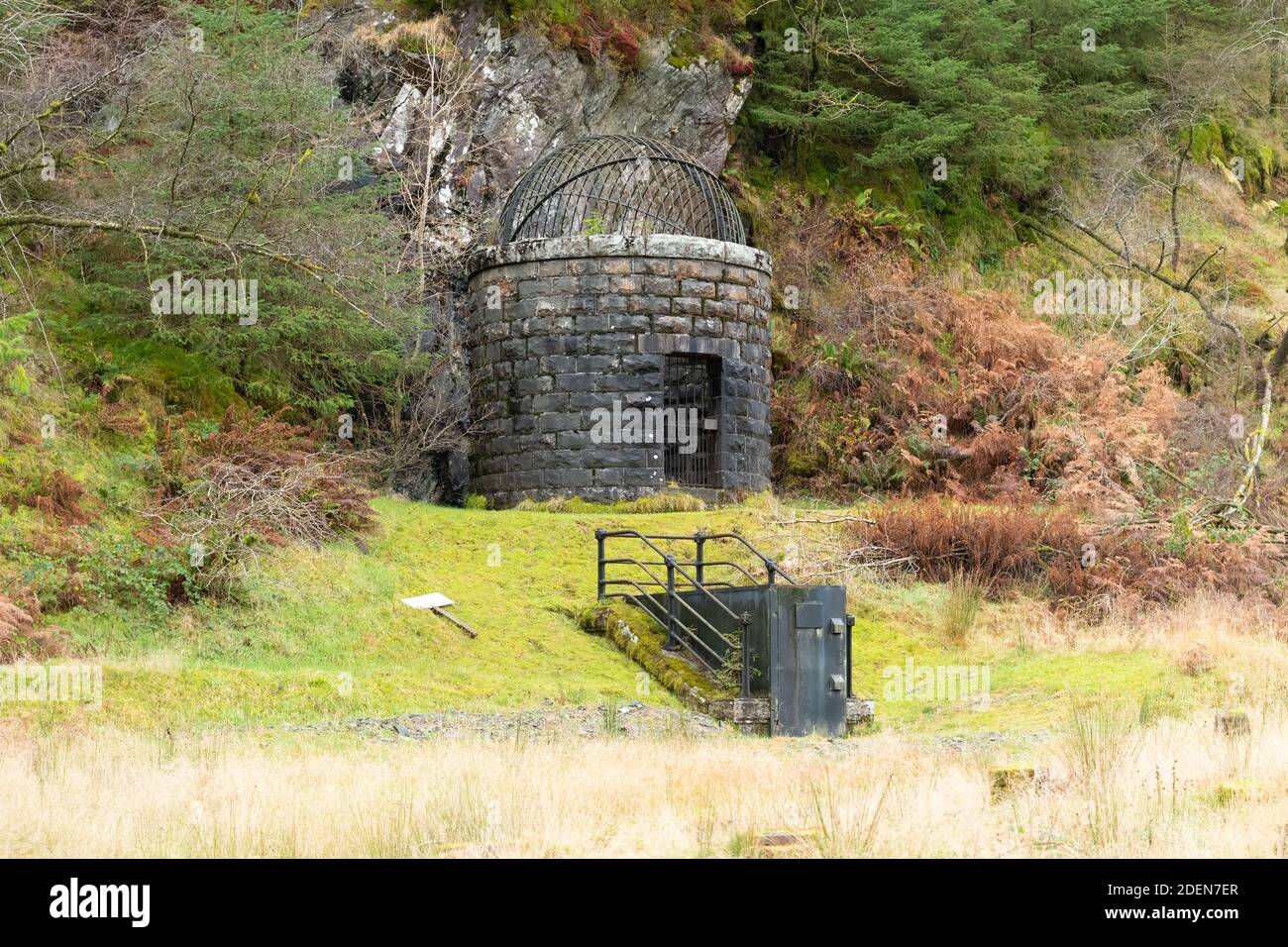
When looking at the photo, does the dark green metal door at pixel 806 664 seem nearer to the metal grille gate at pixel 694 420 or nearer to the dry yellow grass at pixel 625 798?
the dry yellow grass at pixel 625 798

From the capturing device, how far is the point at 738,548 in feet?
61.5

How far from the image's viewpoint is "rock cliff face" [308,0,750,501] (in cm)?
2359

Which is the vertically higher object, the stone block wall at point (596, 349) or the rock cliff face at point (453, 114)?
the rock cliff face at point (453, 114)

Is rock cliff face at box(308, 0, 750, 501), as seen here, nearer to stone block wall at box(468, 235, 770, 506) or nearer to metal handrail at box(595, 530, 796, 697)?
stone block wall at box(468, 235, 770, 506)

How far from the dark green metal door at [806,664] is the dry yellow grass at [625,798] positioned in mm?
2615

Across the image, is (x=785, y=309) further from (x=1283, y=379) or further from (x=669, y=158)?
(x=1283, y=379)

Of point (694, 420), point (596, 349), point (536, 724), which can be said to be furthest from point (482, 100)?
point (536, 724)

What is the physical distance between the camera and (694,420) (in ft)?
73.7

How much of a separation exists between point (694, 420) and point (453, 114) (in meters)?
6.50

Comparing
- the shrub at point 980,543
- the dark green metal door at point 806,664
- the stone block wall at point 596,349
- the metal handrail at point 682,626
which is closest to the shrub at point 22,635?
the metal handrail at point 682,626

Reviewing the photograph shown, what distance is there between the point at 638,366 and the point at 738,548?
12.2 ft

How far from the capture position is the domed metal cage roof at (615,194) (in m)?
23.4

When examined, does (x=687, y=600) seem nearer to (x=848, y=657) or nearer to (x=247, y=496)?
(x=848, y=657)
